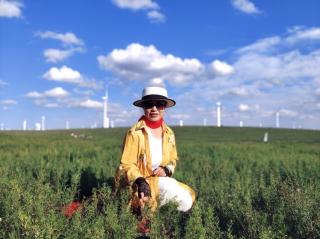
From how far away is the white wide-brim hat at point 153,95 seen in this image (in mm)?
5799

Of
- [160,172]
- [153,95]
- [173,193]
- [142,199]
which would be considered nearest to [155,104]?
[153,95]

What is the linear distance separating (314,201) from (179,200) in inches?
60.0

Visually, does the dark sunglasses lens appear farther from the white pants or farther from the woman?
the white pants

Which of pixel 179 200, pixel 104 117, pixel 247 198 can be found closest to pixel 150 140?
pixel 179 200

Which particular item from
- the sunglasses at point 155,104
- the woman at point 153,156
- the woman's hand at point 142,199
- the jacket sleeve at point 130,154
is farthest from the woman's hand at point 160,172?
the sunglasses at point 155,104

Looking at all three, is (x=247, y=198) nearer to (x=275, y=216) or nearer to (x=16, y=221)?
(x=275, y=216)

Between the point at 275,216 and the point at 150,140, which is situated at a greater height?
the point at 150,140

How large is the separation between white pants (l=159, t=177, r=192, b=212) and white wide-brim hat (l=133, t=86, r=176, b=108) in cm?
88

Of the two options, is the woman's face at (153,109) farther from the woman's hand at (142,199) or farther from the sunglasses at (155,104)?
the woman's hand at (142,199)

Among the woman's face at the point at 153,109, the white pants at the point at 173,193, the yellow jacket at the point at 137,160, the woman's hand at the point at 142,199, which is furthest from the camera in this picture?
the woman's face at the point at 153,109

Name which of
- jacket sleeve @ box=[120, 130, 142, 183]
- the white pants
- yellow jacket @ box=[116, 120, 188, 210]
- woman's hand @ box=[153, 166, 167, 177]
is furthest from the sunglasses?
the white pants

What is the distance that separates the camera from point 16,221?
442cm

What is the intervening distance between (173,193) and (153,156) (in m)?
0.51

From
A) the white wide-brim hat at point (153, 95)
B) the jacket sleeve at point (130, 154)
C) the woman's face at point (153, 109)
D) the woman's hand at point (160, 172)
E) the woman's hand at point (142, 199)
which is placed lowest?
the woman's hand at point (142, 199)
